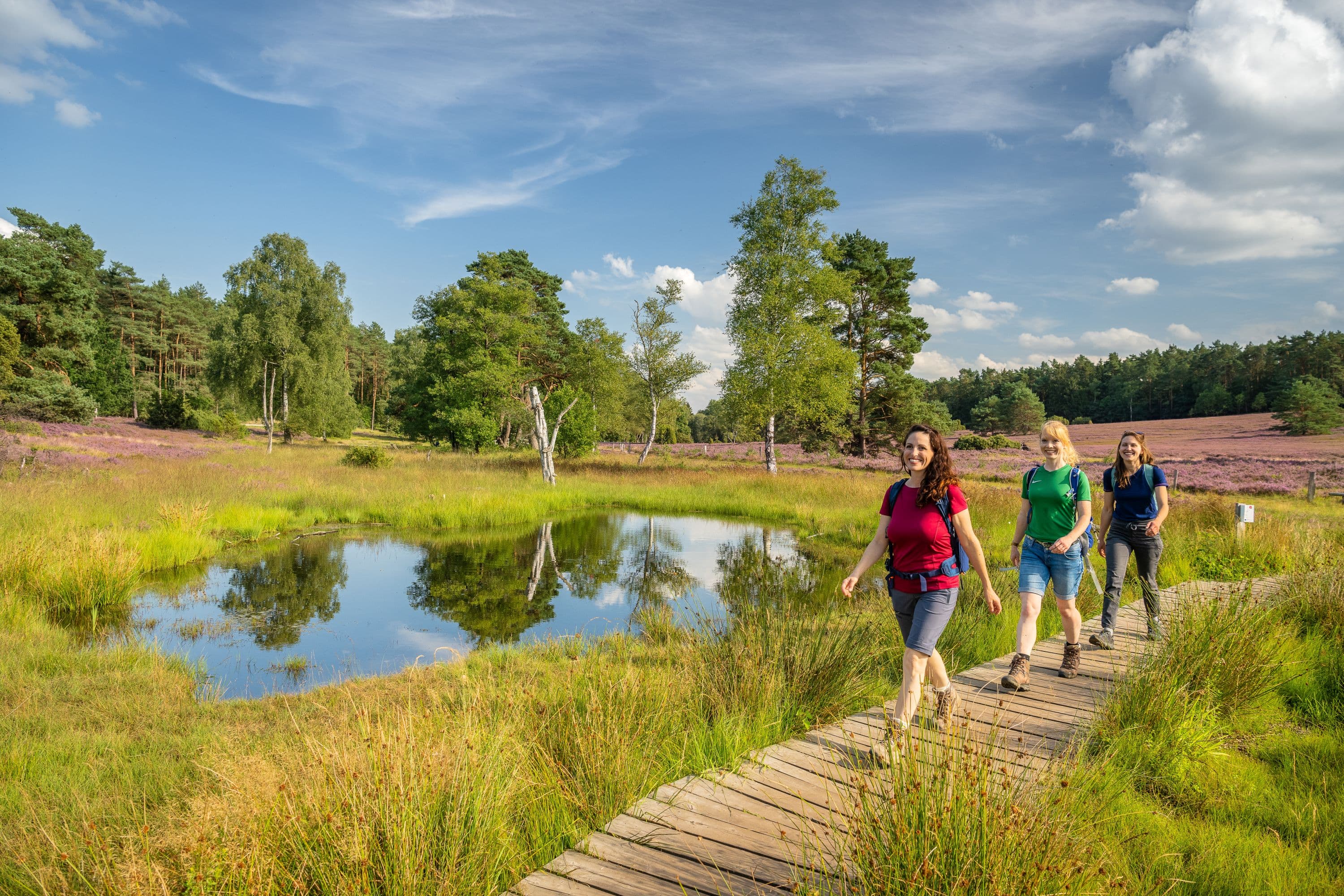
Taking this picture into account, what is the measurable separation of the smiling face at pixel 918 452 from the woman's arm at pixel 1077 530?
5.42 ft

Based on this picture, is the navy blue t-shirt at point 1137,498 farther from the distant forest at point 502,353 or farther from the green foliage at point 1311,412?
the green foliage at point 1311,412

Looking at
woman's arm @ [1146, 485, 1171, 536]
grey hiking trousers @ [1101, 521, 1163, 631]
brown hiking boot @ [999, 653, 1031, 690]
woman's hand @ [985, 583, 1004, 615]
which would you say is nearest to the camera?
woman's hand @ [985, 583, 1004, 615]

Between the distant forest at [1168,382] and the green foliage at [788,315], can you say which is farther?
Result: the distant forest at [1168,382]

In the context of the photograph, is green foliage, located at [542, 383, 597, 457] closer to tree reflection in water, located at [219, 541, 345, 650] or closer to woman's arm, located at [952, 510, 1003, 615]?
tree reflection in water, located at [219, 541, 345, 650]

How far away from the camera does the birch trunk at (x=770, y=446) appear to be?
24.2 m

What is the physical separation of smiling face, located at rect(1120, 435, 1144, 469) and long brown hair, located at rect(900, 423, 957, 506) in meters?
2.77

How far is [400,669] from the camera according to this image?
676cm

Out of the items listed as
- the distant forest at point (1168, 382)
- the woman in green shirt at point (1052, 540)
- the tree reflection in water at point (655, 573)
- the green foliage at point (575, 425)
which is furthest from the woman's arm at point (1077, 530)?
the distant forest at point (1168, 382)

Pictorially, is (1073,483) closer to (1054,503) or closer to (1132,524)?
(1054,503)

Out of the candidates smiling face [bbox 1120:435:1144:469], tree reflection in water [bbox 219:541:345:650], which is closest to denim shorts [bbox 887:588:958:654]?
smiling face [bbox 1120:435:1144:469]

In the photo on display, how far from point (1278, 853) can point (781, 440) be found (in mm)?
51366

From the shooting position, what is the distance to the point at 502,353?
72.4 feet

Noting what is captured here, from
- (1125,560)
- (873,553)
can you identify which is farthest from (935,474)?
(1125,560)

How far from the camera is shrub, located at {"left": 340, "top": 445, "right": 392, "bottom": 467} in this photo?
23.5 metres
